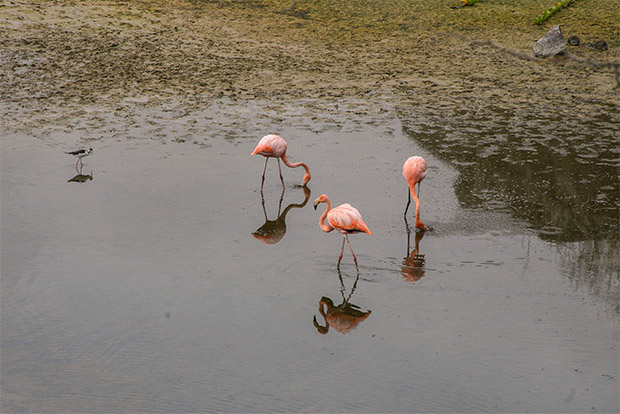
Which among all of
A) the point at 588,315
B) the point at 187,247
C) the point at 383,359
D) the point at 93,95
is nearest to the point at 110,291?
the point at 187,247

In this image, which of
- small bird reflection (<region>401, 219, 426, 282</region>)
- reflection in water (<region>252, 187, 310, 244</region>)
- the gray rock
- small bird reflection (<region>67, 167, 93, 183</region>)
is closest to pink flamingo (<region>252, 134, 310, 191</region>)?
reflection in water (<region>252, 187, 310, 244</region>)

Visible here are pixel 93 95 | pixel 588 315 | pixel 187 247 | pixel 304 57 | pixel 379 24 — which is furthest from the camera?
pixel 379 24

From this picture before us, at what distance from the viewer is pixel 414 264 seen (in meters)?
8.21

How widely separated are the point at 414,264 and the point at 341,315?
1.31 meters

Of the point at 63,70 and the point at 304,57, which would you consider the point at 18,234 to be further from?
the point at 304,57

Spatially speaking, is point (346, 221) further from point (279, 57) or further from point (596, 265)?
point (279, 57)

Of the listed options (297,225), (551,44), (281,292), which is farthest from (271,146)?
(551,44)

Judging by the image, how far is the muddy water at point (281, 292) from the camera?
20.1ft

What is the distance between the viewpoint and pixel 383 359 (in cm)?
650

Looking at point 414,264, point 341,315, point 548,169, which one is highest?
point 548,169

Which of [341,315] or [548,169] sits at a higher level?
[548,169]

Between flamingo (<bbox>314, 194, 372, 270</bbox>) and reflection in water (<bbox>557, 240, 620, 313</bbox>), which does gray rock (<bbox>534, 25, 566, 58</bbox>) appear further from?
flamingo (<bbox>314, 194, 372, 270</bbox>)

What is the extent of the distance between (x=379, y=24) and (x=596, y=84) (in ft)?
17.6

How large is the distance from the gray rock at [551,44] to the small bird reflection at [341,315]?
32.6 feet
